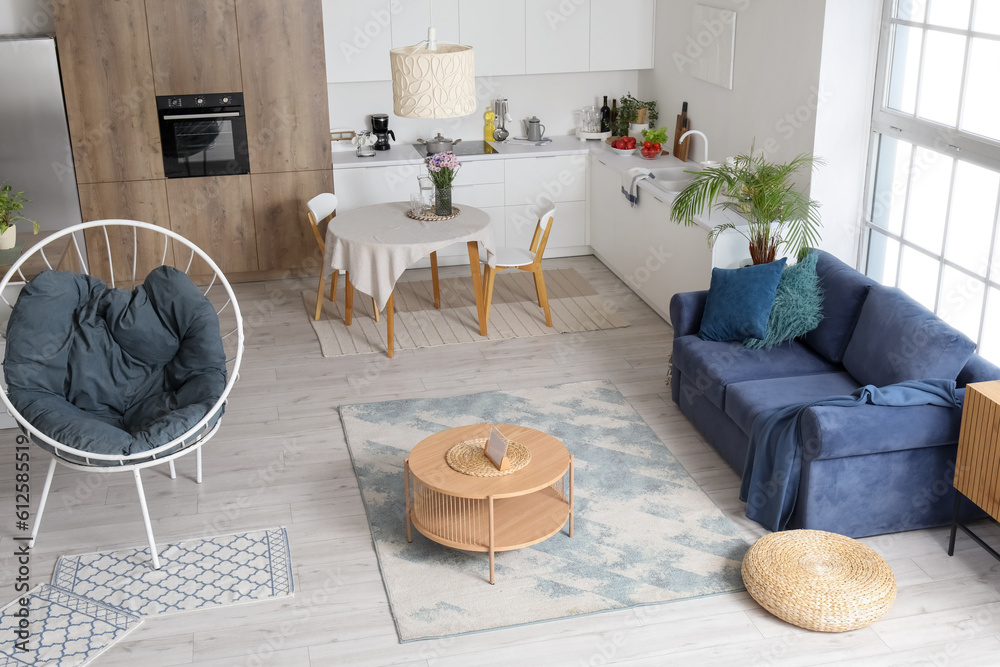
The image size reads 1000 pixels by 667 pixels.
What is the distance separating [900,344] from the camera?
3807 millimetres

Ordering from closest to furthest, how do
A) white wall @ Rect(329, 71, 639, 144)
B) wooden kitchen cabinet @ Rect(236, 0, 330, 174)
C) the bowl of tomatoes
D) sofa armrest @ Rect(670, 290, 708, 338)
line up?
sofa armrest @ Rect(670, 290, 708, 338), wooden kitchen cabinet @ Rect(236, 0, 330, 174), the bowl of tomatoes, white wall @ Rect(329, 71, 639, 144)

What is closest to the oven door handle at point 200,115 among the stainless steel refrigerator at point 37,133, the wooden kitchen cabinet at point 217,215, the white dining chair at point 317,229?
the wooden kitchen cabinet at point 217,215

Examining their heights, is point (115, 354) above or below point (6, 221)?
below

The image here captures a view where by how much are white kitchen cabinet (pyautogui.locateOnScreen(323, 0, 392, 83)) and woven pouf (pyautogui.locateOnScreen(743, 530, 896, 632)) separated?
170 inches

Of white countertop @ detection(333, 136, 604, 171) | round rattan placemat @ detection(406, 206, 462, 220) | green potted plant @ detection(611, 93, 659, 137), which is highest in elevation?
green potted plant @ detection(611, 93, 659, 137)

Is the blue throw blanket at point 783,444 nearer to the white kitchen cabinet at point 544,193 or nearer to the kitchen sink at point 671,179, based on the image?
the kitchen sink at point 671,179

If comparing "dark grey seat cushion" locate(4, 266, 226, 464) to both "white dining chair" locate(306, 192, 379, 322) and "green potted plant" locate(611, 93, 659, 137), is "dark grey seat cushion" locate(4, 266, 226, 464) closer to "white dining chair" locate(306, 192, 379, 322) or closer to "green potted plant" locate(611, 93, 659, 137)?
"white dining chair" locate(306, 192, 379, 322)

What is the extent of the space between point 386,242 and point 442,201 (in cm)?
53

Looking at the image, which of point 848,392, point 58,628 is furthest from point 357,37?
point 58,628

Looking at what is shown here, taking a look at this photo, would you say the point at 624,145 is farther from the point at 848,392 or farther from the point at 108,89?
the point at 108,89

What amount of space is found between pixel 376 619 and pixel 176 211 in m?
3.82

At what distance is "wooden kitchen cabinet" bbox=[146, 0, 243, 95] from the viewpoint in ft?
19.0

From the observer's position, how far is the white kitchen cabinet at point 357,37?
632cm

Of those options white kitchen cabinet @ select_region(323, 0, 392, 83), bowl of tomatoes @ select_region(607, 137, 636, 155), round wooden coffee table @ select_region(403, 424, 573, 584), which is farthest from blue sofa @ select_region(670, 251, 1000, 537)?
white kitchen cabinet @ select_region(323, 0, 392, 83)
